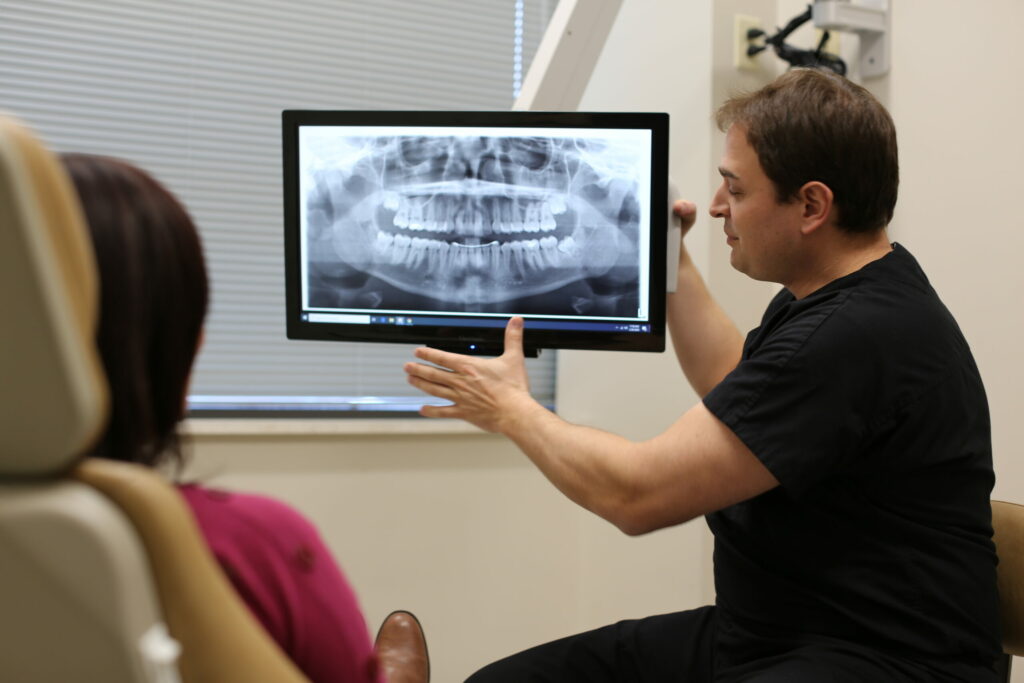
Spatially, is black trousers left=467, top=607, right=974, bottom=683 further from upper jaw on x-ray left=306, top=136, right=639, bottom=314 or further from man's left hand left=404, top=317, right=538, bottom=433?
upper jaw on x-ray left=306, top=136, right=639, bottom=314

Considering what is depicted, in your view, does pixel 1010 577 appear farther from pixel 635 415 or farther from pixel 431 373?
pixel 635 415

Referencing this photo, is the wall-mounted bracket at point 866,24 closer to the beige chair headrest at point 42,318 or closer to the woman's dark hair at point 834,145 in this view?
the woman's dark hair at point 834,145

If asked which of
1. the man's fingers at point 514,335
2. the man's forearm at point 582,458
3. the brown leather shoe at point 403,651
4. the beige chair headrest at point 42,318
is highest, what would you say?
the beige chair headrest at point 42,318

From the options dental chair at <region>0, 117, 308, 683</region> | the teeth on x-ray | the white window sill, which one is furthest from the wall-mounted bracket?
dental chair at <region>0, 117, 308, 683</region>

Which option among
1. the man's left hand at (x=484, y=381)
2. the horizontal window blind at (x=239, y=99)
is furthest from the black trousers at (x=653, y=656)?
the horizontal window blind at (x=239, y=99)

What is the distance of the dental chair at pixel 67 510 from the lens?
1.79 ft

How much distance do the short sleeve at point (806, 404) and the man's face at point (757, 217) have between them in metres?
0.20

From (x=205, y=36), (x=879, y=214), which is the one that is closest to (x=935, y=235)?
(x=879, y=214)

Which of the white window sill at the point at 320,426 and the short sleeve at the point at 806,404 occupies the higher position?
the short sleeve at the point at 806,404

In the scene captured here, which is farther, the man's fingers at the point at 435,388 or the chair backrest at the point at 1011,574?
the man's fingers at the point at 435,388

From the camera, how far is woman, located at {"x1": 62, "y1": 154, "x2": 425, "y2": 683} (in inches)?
26.9

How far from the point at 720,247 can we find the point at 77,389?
179 cm

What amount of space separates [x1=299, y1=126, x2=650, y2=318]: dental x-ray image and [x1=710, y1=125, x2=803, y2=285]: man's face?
15 cm

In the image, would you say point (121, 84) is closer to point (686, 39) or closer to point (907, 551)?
point (686, 39)
